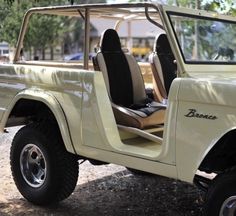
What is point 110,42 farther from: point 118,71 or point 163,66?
point 163,66

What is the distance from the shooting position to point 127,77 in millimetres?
5180

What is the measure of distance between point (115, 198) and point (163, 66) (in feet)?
5.00

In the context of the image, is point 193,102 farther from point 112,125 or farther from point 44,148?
point 44,148

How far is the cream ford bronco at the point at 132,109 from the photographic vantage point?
3.62 m

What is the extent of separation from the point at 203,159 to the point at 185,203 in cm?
162

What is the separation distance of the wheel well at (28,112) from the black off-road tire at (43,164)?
0.11m

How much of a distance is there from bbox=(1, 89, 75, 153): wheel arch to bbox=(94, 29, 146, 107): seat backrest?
56 centimetres

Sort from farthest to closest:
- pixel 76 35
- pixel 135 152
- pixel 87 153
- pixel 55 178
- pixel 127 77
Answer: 1. pixel 76 35
2. pixel 127 77
3. pixel 55 178
4. pixel 87 153
5. pixel 135 152

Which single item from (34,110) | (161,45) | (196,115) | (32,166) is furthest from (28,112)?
(196,115)

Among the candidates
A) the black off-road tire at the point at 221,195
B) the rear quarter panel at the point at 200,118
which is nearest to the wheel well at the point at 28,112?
the rear quarter panel at the point at 200,118

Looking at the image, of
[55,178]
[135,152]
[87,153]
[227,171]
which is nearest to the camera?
[227,171]

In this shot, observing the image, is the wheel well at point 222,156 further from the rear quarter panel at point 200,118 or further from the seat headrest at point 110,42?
the seat headrest at point 110,42

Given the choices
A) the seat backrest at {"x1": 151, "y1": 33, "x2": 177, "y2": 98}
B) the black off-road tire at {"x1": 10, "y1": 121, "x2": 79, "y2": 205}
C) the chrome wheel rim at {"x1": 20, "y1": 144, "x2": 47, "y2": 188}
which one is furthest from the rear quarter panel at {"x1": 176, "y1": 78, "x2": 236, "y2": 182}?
the chrome wheel rim at {"x1": 20, "y1": 144, "x2": 47, "y2": 188}

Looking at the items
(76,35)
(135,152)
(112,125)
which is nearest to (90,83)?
(112,125)
